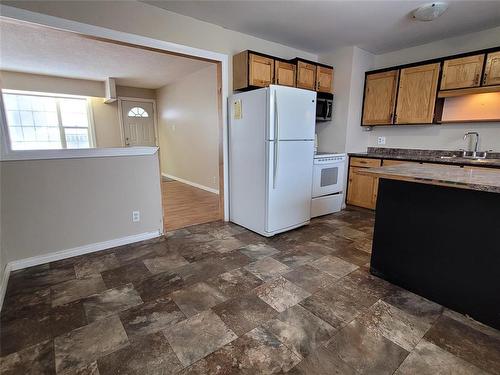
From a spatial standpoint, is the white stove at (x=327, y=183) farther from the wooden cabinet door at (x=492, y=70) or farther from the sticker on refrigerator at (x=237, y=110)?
the wooden cabinet door at (x=492, y=70)

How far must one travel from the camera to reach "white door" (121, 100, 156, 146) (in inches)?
269

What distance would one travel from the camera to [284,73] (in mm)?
3510

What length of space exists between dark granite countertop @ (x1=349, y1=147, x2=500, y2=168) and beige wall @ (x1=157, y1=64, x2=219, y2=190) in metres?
2.73

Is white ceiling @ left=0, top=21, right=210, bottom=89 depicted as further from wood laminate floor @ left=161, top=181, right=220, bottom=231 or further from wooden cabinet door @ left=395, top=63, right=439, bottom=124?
wooden cabinet door @ left=395, top=63, right=439, bottom=124


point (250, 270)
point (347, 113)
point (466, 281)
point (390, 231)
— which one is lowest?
point (250, 270)

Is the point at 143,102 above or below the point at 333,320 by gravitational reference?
above

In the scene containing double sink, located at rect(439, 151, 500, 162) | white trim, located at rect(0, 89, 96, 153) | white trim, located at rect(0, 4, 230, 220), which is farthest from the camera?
white trim, located at rect(0, 89, 96, 153)

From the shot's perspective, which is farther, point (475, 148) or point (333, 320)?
point (475, 148)

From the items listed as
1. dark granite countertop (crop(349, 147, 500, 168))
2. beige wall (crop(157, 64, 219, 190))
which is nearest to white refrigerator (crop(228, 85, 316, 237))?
dark granite countertop (crop(349, 147, 500, 168))

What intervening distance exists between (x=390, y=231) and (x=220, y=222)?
2198mm

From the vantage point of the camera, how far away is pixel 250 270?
7.61ft

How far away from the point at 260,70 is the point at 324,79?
4.23 ft

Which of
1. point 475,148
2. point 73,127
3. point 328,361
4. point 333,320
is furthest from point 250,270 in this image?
point 73,127

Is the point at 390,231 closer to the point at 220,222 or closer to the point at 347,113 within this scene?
the point at 220,222
